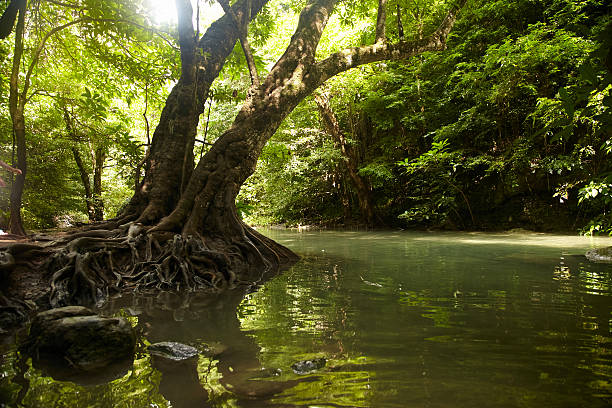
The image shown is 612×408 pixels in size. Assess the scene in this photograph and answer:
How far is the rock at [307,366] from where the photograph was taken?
6.30 ft

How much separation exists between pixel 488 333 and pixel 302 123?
50.5 ft

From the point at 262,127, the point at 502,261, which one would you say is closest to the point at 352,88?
the point at 262,127

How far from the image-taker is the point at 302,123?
1698 centimetres

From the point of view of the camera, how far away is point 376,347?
2.24 m

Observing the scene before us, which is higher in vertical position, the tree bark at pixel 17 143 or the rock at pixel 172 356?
the tree bark at pixel 17 143

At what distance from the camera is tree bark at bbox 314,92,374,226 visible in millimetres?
15141

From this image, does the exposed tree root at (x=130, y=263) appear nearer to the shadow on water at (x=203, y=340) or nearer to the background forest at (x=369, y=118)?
the shadow on water at (x=203, y=340)

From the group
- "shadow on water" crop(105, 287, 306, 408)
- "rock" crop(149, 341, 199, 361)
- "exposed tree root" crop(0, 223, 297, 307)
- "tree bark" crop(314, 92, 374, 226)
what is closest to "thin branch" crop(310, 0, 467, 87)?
"exposed tree root" crop(0, 223, 297, 307)

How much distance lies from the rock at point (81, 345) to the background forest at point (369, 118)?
4.90 metres

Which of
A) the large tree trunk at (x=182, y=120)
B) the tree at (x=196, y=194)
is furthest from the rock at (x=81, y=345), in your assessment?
the large tree trunk at (x=182, y=120)

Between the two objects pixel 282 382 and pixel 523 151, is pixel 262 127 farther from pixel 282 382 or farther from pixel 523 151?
pixel 523 151

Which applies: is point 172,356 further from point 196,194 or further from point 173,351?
point 196,194

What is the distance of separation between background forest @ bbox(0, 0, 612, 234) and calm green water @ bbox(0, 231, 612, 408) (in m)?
4.11

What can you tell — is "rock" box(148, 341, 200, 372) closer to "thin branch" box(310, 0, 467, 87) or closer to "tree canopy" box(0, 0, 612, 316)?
"tree canopy" box(0, 0, 612, 316)
